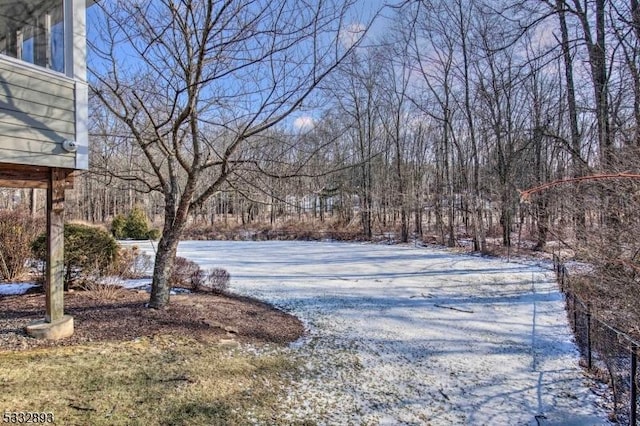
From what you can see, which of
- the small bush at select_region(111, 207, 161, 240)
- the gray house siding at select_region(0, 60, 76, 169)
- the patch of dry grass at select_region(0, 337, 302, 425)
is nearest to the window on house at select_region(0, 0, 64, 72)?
the gray house siding at select_region(0, 60, 76, 169)

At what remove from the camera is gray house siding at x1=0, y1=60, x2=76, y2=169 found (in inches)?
149

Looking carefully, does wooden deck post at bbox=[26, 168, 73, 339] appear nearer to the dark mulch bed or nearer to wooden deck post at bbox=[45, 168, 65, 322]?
wooden deck post at bbox=[45, 168, 65, 322]

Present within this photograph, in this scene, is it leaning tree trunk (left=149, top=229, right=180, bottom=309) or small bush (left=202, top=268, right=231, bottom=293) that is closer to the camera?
leaning tree trunk (left=149, top=229, right=180, bottom=309)

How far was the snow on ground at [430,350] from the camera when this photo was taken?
11.8ft

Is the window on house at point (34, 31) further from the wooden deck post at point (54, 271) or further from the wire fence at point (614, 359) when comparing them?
the wire fence at point (614, 359)

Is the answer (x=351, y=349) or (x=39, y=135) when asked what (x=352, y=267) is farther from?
(x=39, y=135)

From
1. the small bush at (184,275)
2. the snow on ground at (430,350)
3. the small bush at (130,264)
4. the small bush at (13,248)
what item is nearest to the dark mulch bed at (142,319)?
the snow on ground at (430,350)

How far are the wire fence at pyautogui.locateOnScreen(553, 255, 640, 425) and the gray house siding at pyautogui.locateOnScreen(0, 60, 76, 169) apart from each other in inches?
229

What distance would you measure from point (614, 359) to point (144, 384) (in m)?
4.79

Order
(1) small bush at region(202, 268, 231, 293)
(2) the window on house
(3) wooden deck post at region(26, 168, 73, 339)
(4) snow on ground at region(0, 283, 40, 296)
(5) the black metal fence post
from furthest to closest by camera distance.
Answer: (1) small bush at region(202, 268, 231, 293) < (4) snow on ground at region(0, 283, 40, 296) < (2) the window on house < (3) wooden deck post at region(26, 168, 73, 339) < (5) the black metal fence post

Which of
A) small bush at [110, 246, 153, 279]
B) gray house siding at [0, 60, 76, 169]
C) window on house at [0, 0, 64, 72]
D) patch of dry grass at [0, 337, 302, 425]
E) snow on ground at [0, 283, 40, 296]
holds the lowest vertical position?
patch of dry grass at [0, 337, 302, 425]

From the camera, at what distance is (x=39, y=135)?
159 inches

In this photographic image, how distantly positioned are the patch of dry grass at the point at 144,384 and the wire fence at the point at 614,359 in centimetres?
311

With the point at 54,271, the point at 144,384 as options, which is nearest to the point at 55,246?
the point at 54,271
